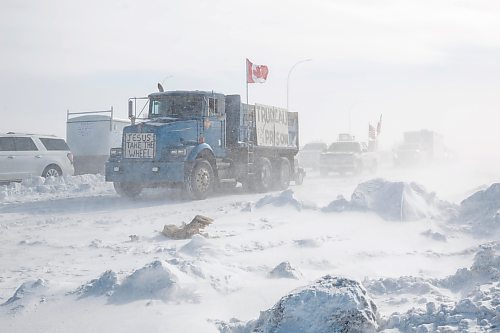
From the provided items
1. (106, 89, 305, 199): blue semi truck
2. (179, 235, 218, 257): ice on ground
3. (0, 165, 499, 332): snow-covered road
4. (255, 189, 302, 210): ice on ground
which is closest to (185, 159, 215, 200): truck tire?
(106, 89, 305, 199): blue semi truck

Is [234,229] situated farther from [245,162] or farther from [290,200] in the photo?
[245,162]

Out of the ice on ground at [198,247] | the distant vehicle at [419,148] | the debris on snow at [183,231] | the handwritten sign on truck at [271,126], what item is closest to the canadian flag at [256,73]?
the handwritten sign on truck at [271,126]

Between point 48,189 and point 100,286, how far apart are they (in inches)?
423

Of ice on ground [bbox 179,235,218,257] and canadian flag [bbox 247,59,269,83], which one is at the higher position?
canadian flag [bbox 247,59,269,83]

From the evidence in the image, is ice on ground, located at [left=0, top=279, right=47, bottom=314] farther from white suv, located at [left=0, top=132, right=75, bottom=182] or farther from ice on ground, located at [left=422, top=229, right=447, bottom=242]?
white suv, located at [left=0, top=132, right=75, bottom=182]

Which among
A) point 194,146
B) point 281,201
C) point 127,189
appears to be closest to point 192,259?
point 281,201

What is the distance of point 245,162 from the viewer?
15.3 metres

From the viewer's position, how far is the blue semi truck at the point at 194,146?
13078mm

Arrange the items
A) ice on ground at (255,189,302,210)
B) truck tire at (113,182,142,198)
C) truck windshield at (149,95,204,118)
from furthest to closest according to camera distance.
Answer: truck tire at (113,182,142,198) → truck windshield at (149,95,204,118) → ice on ground at (255,189,302,210)

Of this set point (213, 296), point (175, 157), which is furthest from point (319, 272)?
point (175, 157)

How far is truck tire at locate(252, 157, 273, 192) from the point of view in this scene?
16.0 metres

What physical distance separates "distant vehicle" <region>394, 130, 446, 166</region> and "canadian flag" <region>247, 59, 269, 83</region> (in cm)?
2015

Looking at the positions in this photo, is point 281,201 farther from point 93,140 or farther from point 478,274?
point 93,140

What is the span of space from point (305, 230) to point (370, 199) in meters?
2.58
